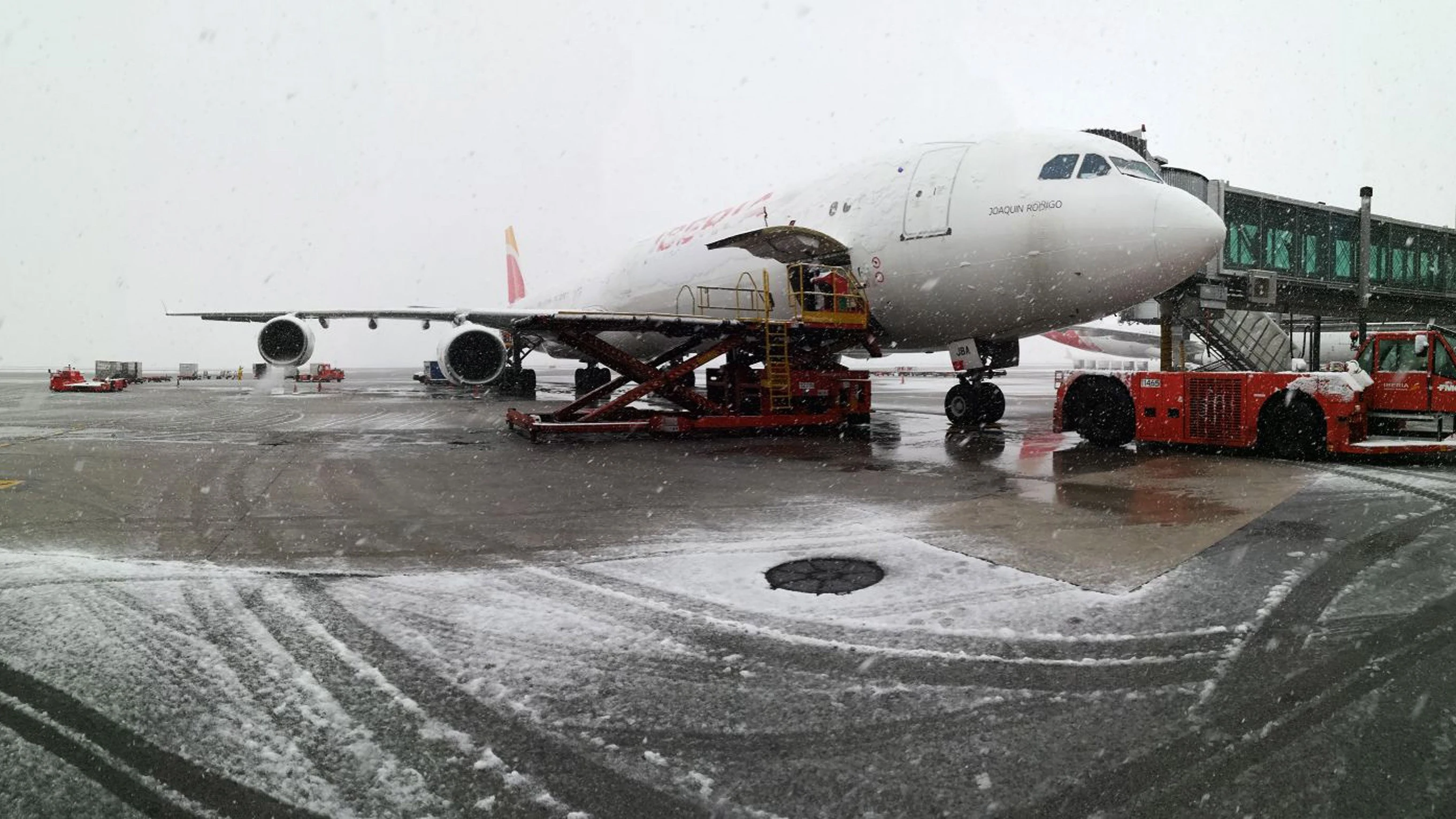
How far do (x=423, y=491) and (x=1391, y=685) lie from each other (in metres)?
6.49

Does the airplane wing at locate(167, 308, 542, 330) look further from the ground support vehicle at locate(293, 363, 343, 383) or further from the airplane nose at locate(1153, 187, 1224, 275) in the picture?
the ground support vehicle at locate(293, 363, 343, 383)

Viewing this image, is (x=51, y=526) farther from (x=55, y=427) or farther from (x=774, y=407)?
(x=55, y=427)

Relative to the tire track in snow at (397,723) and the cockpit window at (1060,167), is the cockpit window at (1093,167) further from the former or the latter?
the tire track in snow at (397,723)

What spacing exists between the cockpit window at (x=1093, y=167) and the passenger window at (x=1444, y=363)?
431 centimetres

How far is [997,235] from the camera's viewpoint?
392 inches

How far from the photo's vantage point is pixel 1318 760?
6.95 ft

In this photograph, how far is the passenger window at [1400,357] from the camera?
9281 mm

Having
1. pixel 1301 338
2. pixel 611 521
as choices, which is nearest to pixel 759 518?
pixel 611 521

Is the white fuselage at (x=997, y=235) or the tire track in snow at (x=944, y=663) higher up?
the white fuselage at (x=997, y=235)

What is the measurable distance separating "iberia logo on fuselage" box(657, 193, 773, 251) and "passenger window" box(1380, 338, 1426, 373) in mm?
9186

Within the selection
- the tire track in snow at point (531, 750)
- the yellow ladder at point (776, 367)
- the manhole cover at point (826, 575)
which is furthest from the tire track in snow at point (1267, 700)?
the yellow ladder at point (776, 367)

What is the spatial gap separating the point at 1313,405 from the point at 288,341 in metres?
17.4

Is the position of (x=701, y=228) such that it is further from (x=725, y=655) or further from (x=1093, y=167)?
(x=725, y=655)

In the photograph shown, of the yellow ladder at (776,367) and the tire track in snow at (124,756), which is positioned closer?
the tire track in snow at (124,756)
